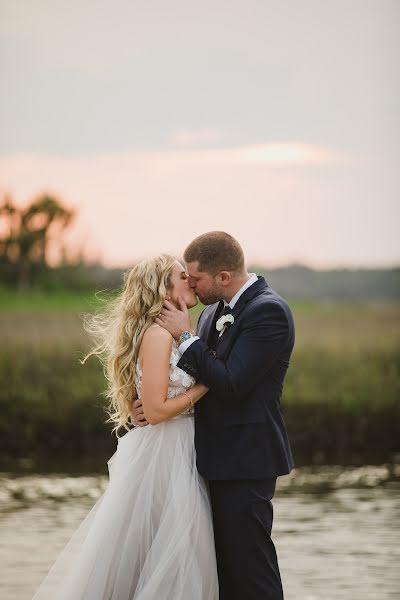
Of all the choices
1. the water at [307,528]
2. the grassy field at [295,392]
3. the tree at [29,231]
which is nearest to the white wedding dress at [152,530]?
the water at [307,528]

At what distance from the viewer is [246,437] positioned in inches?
181

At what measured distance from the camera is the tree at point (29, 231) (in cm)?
2014

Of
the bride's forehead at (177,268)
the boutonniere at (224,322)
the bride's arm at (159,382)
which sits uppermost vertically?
the bride's forehead at (177,268)

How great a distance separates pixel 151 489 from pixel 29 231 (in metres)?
16.0

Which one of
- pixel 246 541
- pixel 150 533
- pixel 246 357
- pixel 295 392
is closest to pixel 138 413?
pixel 150 533

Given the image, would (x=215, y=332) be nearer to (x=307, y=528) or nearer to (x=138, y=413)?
(x=138, y=413)

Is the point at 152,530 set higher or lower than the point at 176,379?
lower

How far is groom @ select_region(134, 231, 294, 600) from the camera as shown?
14.8 feet

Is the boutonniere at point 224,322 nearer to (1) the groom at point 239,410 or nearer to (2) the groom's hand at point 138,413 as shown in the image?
(1) the groom at point 239,410

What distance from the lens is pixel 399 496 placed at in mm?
10102

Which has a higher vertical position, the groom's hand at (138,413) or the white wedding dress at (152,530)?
the groom's hand at (138,413)

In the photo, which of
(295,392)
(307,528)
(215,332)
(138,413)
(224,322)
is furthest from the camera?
(295,392)

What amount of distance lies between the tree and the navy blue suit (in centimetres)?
1583

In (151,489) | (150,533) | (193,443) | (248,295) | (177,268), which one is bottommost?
(150,533)
